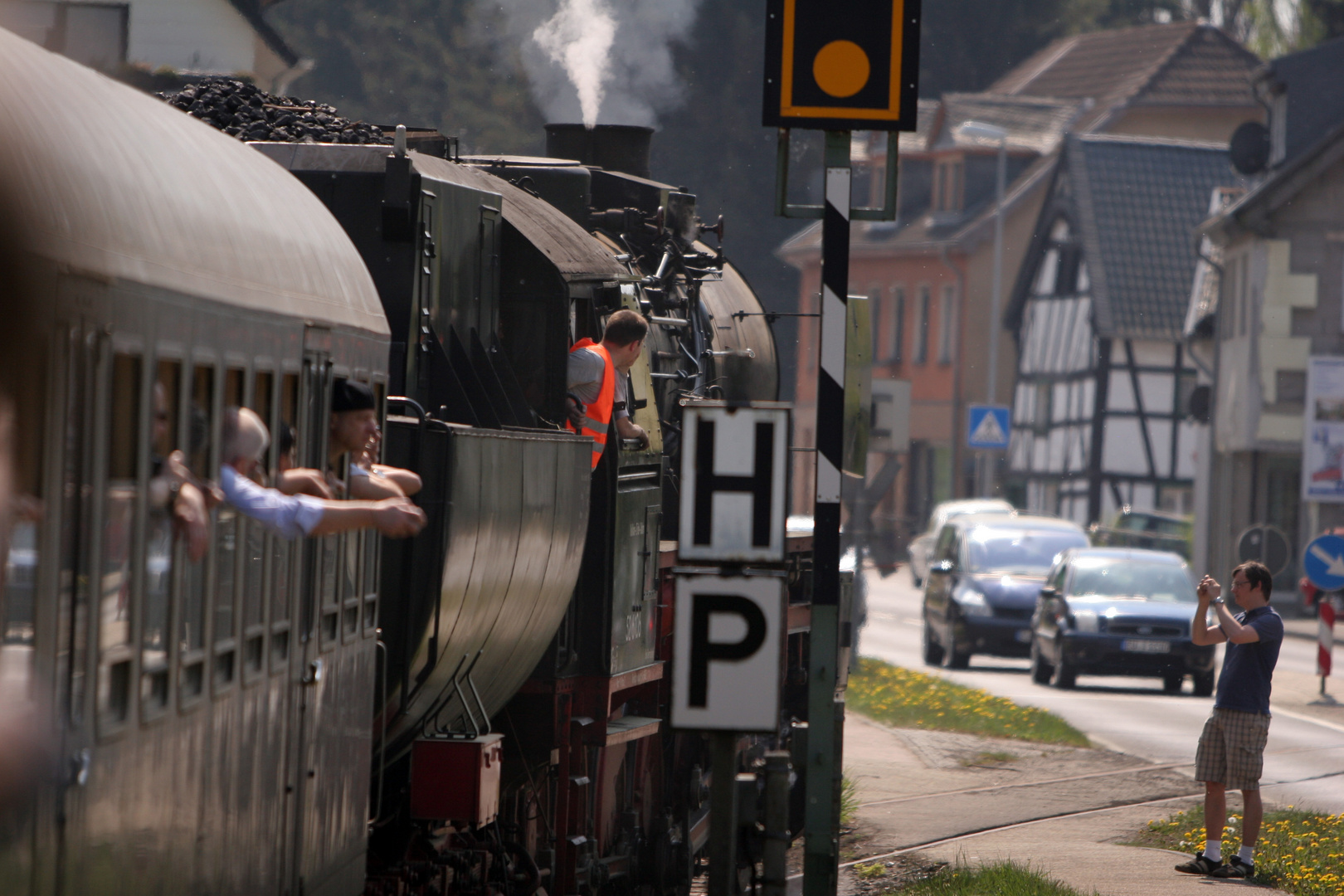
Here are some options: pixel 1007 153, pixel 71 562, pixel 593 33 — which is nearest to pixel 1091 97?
pixel 1007 153

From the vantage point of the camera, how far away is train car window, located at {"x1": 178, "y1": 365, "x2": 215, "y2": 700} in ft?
16.6

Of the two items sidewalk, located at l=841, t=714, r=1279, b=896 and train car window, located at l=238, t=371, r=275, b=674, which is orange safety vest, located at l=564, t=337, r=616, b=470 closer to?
sidewalk, located at l=841, t=714, r=1279, b=896

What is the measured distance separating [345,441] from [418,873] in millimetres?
2132

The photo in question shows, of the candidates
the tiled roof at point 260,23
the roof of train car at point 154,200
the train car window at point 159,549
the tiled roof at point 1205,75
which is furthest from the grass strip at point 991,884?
the tiled roof at point 1205,75

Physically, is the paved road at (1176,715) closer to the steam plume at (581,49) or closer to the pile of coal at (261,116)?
the steam plume at (581,49)

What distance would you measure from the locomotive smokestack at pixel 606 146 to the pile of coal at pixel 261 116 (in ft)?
20.5

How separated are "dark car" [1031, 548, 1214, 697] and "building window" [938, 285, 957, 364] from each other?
39.1 metres

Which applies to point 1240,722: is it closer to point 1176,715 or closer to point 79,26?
point 1176,715

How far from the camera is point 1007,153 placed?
63.3 m

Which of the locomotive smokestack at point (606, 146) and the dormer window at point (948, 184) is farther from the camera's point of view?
the dormer window at point (948, 184)

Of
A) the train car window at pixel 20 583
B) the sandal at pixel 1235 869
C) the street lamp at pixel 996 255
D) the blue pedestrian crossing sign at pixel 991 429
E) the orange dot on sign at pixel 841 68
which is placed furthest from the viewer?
the street lamp at pixel 996 255

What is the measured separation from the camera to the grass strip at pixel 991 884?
10164 mm

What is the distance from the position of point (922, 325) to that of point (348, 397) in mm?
60004

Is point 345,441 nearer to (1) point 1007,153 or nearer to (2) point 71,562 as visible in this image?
(2) point 71,562
